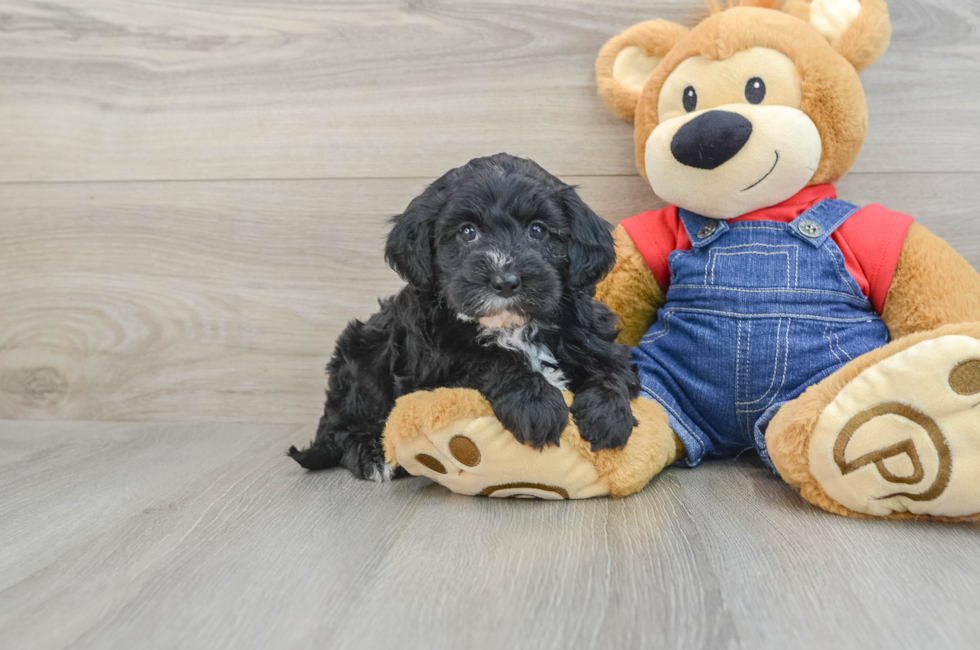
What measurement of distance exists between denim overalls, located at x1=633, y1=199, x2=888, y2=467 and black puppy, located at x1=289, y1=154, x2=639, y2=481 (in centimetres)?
17

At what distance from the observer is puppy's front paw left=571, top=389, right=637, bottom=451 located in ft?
4.48

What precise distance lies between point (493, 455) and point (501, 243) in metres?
0.40

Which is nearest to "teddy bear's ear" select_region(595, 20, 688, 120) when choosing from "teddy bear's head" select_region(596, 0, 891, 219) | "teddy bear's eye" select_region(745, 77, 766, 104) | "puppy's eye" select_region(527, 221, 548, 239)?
"teddy bear's head" select_region(596, 0, 891, 219)

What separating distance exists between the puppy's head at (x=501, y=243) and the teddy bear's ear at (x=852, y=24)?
2.34 feet

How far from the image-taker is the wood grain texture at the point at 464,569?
3.09 feet

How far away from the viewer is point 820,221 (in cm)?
158

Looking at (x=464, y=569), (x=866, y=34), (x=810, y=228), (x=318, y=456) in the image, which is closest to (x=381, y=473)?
(x=318, y=456)

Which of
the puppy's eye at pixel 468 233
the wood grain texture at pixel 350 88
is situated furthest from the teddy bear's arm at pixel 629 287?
the puppy's eye at pixel 468 233

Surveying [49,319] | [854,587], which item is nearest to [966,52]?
[854,587]

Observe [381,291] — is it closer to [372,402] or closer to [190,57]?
[372,402]

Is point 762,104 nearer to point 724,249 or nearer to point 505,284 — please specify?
point 724,249

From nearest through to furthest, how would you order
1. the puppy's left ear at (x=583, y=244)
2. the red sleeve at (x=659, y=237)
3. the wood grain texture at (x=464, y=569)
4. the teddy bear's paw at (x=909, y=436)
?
the wood grain texture at (x=464, y=569) → the teddy bear's paw at (x=909, y=436) → the puppy's left ear at (x=583, y=244) → the red sleeve at (x=659, y=237)

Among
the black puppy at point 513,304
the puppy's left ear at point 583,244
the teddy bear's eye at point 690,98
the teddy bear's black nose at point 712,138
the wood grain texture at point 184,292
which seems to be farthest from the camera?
the wood grain texture at point 184,292

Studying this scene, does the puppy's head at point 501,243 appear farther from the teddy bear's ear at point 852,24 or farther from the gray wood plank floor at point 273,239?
the teddy bear's ear at point 852,24
